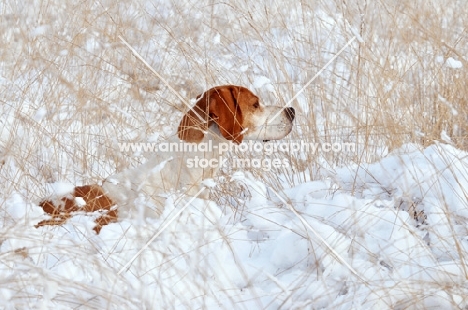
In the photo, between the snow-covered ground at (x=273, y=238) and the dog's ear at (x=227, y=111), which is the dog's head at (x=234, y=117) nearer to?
the dog's ear at (x=227, y=111)

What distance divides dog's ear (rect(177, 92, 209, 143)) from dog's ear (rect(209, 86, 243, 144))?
50mm

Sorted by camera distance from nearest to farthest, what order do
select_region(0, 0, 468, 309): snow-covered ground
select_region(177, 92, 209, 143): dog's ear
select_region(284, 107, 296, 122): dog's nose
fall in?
1. select_region(0, 0, 468, 309): snow-covered ground
2. select_region(177, 92, 209, 143): dog's ear
3. select_region(284, 107, 296, 122): dog's nose

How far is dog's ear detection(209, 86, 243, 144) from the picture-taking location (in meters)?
3.55

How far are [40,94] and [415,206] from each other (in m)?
3.16

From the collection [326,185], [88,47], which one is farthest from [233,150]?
[88,47]

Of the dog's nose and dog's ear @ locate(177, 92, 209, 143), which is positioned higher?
the dog's nose

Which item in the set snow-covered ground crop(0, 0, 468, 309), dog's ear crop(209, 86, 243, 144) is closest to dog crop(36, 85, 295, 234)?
dog's ear crop(209, 86, 243, 144)

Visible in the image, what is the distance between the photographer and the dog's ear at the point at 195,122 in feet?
11.4

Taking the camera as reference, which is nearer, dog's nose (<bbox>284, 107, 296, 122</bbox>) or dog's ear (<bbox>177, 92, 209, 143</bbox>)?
dog's ear (<bbox>177, 92, 209, 143</bbox>)

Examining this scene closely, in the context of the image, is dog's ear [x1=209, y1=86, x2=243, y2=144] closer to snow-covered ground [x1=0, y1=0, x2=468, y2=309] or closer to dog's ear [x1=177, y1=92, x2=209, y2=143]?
dog's ear [x1=177, y1=92, x2=209, y2=143]

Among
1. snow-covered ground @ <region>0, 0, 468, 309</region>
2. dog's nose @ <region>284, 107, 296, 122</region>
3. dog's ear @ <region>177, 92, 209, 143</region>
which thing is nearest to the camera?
snow-covered ground @ <region>0, 0, 468, 309</region>

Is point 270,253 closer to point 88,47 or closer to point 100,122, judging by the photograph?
point 100,122

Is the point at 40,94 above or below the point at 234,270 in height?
above

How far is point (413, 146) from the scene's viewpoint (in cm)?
341
